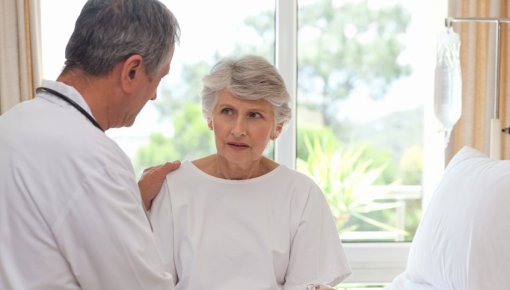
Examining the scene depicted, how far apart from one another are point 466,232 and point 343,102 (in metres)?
1.59

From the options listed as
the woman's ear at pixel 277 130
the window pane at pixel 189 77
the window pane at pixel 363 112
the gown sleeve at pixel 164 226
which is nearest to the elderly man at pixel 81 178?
the gown sleeve at pixel 164 226

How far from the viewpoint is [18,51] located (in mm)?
3305

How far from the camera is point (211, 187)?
2.28 m

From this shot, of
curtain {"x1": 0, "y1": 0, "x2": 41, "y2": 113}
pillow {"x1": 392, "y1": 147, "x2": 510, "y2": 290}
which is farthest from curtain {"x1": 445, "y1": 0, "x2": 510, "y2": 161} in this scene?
curtain {"x1": 0, "y1": 0, "x2": 41, "y2": 113}

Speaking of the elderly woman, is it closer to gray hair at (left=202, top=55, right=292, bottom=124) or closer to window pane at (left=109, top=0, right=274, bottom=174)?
gray hair at (left=202, top=55, right=292, bottom=124)

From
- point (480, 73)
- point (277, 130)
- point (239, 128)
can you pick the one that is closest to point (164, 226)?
point (239, 128)

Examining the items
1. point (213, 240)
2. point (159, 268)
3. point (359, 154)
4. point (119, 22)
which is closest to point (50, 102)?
point (119, 22)

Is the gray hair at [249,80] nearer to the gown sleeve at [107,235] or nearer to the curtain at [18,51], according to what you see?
the gown sleeve at [107,235]

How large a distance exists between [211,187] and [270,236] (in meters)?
0.24

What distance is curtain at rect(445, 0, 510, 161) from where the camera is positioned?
3445 mm

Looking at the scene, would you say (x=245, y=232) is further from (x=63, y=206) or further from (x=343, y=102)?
(x=343, y=102)

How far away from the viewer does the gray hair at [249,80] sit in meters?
2.22

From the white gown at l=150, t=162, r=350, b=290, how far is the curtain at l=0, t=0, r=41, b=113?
1.34 m

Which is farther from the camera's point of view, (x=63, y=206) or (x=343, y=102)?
(x=343, y=102)
